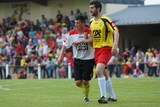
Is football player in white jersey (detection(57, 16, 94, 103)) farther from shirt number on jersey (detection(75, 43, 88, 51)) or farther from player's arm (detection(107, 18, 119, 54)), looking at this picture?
player's arm (detection(107, 18, 119, 54))

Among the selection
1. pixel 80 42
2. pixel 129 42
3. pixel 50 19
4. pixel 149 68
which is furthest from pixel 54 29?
pixel 80 42

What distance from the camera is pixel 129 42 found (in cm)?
3719

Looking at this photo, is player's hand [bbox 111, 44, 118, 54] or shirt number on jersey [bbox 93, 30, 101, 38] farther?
shirt number on jersey [bbox 93, 30, 101, 38]

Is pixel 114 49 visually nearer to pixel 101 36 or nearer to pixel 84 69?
pixel 101 36

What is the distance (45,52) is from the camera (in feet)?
111

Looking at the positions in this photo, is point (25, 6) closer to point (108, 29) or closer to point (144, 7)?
point (144, 7)

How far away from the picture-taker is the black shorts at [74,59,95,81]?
40.4 feet

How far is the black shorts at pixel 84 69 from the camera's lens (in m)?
12.3

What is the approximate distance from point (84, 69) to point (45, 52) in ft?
70.7

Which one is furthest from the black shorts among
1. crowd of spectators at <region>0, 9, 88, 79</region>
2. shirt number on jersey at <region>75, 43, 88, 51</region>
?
crowd of spectators at <region>0, 9, 88, 79</region>

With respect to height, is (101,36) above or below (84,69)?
above

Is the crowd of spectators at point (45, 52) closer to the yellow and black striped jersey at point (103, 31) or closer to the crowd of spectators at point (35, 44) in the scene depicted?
the crowd of spectators at point (35, 44)

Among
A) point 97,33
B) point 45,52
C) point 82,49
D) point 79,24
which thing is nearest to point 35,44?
point 45,52

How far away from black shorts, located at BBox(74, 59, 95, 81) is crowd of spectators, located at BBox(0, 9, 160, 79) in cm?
1541
